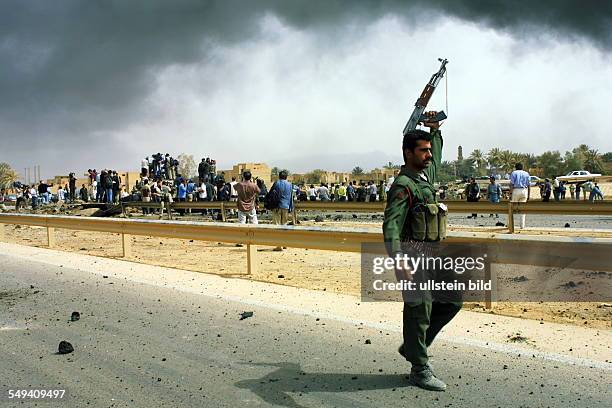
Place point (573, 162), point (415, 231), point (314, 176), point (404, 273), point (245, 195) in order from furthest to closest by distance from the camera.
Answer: point (314, 176)
point (573, 162)
point (245, 195)
point (415, 231)
point (404, 273)

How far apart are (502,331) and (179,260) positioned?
26.6 feet

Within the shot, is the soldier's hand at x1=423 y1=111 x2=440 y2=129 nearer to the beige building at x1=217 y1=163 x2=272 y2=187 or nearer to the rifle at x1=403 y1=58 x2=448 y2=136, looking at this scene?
the rifle at x1=403 y1=58 x2=448 y2=136

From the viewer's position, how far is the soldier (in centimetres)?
429

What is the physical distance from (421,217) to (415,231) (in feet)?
0.40

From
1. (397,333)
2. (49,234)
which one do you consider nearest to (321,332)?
(397,333)

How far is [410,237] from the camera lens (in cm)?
441

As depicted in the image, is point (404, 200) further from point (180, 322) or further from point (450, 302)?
point (180, 322)

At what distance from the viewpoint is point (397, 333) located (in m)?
5.92

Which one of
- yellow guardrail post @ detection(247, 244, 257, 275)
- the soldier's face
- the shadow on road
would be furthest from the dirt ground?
the soldier's face

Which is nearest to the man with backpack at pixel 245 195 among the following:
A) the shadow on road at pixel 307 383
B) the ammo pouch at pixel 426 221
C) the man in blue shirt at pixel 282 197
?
the man in blue shirt at pixel 282 197

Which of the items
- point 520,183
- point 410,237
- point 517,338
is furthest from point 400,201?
point 520,183

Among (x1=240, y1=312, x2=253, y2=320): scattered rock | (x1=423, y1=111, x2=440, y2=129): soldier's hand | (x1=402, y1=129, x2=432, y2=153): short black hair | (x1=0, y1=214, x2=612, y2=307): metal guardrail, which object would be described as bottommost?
(x1=240, y1=312, x2=253, y2=320): scattered rock

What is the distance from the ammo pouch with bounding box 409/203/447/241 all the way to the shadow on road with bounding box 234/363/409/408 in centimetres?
122

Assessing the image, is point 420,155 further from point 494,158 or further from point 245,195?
point 494,158
